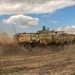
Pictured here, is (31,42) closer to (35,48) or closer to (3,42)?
(35,48)

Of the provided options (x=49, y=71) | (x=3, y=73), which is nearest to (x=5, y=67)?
(x=3, y=73)

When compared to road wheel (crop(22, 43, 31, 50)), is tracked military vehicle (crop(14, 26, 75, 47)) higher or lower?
higher

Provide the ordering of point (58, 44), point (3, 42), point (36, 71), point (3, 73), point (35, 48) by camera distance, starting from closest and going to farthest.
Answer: point (3, 73) → point (36, 71) → point (3, 42) → point (35, 48) → point (58, 44)

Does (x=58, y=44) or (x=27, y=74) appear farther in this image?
(x=58, y=44)

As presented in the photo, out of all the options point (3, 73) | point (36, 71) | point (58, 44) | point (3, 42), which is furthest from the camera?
point (58, 44)

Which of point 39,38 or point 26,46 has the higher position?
point 39,38

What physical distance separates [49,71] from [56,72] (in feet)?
1.39

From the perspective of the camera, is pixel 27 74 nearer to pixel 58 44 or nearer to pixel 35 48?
pixel 35 48

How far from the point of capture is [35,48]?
2755 centimetres

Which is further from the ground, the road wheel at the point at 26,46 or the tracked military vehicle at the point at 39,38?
the tracked military vehicle at the point at 39,38

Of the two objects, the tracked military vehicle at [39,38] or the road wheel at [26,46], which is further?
the road wheel at [26,46]

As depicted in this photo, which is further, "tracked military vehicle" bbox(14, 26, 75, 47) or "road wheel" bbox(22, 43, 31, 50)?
"road wheel" bbox(22, 43, 31, 50)

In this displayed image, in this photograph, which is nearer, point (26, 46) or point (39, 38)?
point (26, 46)

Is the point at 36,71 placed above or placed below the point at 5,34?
below
